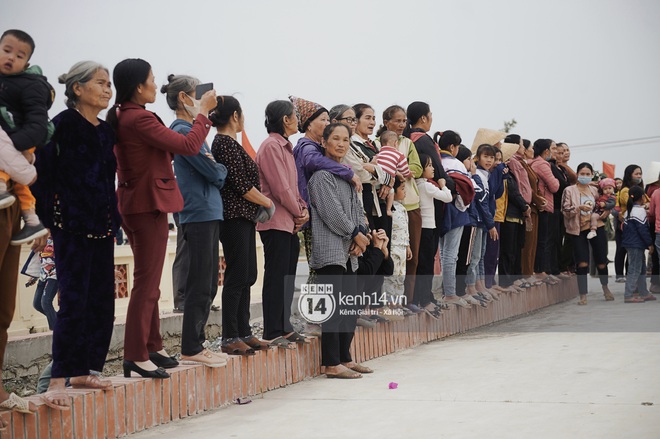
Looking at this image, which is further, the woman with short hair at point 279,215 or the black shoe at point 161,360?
the woman with short hair at point 279,215

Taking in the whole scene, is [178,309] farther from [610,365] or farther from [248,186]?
[610,365]

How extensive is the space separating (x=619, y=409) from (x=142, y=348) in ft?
8.83

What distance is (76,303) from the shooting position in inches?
173

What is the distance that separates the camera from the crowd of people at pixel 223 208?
4.37 metres

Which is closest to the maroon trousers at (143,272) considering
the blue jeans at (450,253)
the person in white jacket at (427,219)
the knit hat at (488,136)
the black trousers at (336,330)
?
the black trousers at (336,330)

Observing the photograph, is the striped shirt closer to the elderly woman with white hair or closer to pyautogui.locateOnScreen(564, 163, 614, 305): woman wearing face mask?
the elderly woman with white hair

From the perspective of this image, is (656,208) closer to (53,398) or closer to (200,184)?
(200,184)

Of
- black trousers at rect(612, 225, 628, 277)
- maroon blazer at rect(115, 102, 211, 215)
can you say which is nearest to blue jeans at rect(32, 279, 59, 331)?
maroon blazer at rect(115, 102, 211, 215)

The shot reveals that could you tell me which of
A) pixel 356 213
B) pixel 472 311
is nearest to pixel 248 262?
pixel 356 213

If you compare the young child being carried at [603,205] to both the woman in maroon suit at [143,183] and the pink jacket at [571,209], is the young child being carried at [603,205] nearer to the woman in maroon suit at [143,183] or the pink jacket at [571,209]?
Result: the pink jacket at [571,209]

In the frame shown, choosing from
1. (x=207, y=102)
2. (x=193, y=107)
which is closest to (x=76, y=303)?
(x=207, y=102)

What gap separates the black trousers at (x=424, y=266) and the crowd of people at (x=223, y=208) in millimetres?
16

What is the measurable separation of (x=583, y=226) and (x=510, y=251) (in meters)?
1.58

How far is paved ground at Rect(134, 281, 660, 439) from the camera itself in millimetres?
4539
